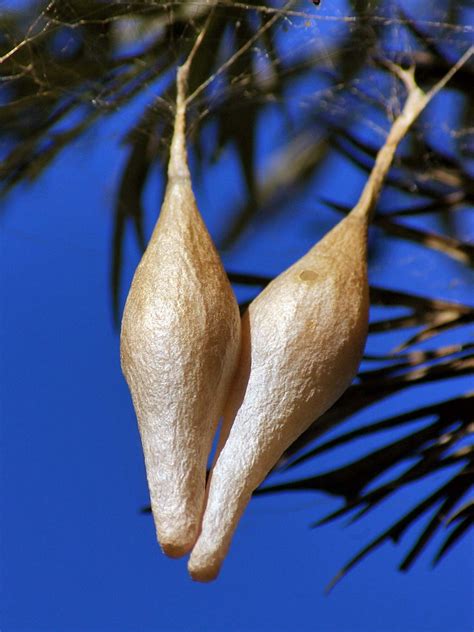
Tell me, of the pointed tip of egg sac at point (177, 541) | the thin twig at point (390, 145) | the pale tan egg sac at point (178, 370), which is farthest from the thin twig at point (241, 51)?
the pointed tip of egg sac at point (177, 541)

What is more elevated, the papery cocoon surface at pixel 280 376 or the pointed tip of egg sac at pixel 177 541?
the papery cocoon surface at pixel 280 376

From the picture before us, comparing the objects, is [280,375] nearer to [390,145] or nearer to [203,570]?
[203,570]

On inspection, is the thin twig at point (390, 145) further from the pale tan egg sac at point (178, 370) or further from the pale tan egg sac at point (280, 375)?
the pale tan egg sac at point (178, 370)

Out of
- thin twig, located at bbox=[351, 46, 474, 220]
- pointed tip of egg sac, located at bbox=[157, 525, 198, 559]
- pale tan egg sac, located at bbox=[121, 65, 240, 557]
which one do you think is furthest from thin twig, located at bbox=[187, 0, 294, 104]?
pointed tip of egg sac, located at bbox=[157, 525, 198, 559]

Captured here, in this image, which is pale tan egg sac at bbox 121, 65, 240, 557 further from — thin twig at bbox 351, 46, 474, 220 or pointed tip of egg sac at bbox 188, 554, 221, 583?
thin twig at bbox 351, 46, 474, 220

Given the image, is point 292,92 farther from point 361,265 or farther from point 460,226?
point 361,265

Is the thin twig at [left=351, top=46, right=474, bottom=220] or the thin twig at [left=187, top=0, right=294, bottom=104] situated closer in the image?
the thin twig at [left=351, top=46, right=474, bottom=220]
